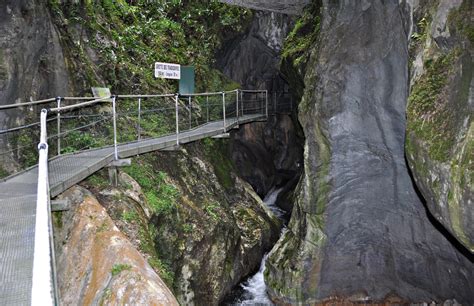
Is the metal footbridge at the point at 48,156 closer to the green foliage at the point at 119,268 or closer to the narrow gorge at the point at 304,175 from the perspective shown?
the narrow gorge at the point at 304,175

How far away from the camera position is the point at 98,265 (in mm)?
4789

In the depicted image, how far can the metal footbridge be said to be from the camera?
2553mm

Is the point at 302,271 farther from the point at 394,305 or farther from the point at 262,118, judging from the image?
the point at 262,118

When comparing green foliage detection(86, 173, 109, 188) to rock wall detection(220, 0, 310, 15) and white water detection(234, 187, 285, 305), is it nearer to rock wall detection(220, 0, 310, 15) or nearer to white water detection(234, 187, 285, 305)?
white water detection(234, 187, 285, 305)

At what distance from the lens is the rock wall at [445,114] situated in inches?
209

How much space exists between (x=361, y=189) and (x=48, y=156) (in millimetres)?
6781

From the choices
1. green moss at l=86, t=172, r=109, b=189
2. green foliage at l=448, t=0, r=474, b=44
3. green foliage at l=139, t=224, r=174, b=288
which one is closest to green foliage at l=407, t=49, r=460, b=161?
green foliage at l=448, t=0, r=474, b=44

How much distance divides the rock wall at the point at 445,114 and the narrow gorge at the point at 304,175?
0.02 m

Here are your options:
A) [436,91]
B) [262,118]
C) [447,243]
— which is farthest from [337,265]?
[262,118]

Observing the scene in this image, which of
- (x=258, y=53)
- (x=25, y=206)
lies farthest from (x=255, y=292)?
(x=258, y=53)

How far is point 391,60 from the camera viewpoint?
8.92 m

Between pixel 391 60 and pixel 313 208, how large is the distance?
3.83m

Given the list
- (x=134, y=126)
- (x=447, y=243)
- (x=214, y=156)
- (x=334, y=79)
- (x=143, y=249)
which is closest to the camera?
(x=143, y=249)

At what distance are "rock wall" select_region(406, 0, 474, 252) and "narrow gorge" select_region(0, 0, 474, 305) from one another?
0.08 ft
